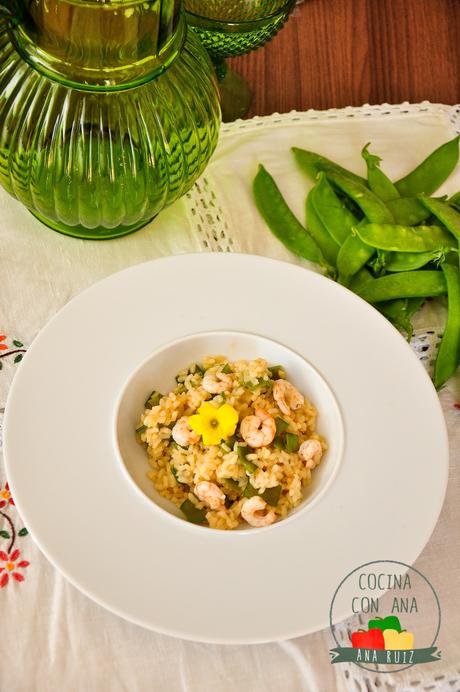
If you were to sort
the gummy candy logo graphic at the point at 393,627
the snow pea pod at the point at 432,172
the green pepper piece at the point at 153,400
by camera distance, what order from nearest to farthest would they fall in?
the gummy candy logo graphic at the point at 393,627 → the green pepper piece at the point at 153,400 → the snow pea pod at the point at 432,172

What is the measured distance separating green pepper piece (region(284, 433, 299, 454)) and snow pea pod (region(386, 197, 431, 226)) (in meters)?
0.52

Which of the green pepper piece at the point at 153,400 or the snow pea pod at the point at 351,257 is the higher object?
the snow pea pod at the point at 351,257

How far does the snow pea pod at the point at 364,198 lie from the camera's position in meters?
1.49

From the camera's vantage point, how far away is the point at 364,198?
59.2 inches

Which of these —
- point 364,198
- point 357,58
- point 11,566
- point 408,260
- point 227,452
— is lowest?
point 11,566

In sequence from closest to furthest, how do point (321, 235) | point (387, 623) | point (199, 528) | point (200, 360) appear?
point (199, 528)
point (387, 623)
point (200, 360)
point (321, 235)

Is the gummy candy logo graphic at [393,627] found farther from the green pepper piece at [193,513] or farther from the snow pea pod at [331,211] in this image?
the snow pea pod at [331,211]

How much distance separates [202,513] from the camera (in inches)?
46.5

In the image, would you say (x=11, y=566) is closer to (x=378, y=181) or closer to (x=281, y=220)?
(x=281, y=220)

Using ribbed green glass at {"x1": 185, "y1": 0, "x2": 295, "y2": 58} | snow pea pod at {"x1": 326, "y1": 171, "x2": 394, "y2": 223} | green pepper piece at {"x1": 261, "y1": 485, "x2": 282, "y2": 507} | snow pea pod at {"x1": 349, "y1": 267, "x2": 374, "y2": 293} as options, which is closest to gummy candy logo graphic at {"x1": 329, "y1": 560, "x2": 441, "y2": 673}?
green pepper piece at {"x1": 261, "y1": 485, "x2": 282, "y2": 507}

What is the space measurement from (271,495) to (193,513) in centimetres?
11

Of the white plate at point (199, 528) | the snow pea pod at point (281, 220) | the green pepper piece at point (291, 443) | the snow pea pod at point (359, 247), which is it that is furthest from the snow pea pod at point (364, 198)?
the green pepper piece at point (291, 443)

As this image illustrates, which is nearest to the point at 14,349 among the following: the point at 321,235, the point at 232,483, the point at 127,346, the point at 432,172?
the point at 127,346

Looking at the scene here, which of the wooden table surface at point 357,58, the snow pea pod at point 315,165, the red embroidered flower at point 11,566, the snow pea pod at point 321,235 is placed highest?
the wooden table surface at point 357,58
